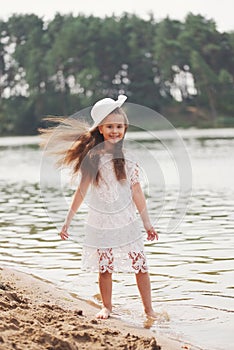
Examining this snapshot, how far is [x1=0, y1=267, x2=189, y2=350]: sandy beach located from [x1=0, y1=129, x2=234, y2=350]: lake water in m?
0.22

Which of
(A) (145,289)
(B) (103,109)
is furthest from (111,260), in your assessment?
(B) (103,109)

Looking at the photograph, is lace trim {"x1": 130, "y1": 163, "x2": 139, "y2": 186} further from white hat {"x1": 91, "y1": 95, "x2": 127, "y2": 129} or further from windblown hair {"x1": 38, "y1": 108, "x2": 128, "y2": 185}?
white hat {"x1": 91, "y1": 95, "x2": 127, "y2": 129}

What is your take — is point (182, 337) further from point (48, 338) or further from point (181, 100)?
point (181, 100)

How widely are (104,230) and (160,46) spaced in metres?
58.8

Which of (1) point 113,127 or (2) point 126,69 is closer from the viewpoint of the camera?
(1) point 113,127

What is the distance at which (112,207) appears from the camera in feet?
15.8

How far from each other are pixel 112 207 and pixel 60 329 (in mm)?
1195

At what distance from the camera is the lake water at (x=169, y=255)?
4.77m

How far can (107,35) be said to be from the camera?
217 feet

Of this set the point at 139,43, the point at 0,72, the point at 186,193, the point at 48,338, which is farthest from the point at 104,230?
the point at 0,72

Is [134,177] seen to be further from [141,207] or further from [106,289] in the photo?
[106,289]

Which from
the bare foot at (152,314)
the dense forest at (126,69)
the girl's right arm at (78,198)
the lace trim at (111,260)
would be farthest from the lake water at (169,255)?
the dense forest at (126,69)

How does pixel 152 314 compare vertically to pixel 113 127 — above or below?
below

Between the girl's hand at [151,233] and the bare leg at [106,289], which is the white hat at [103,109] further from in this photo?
the bare leg at [106,289]
